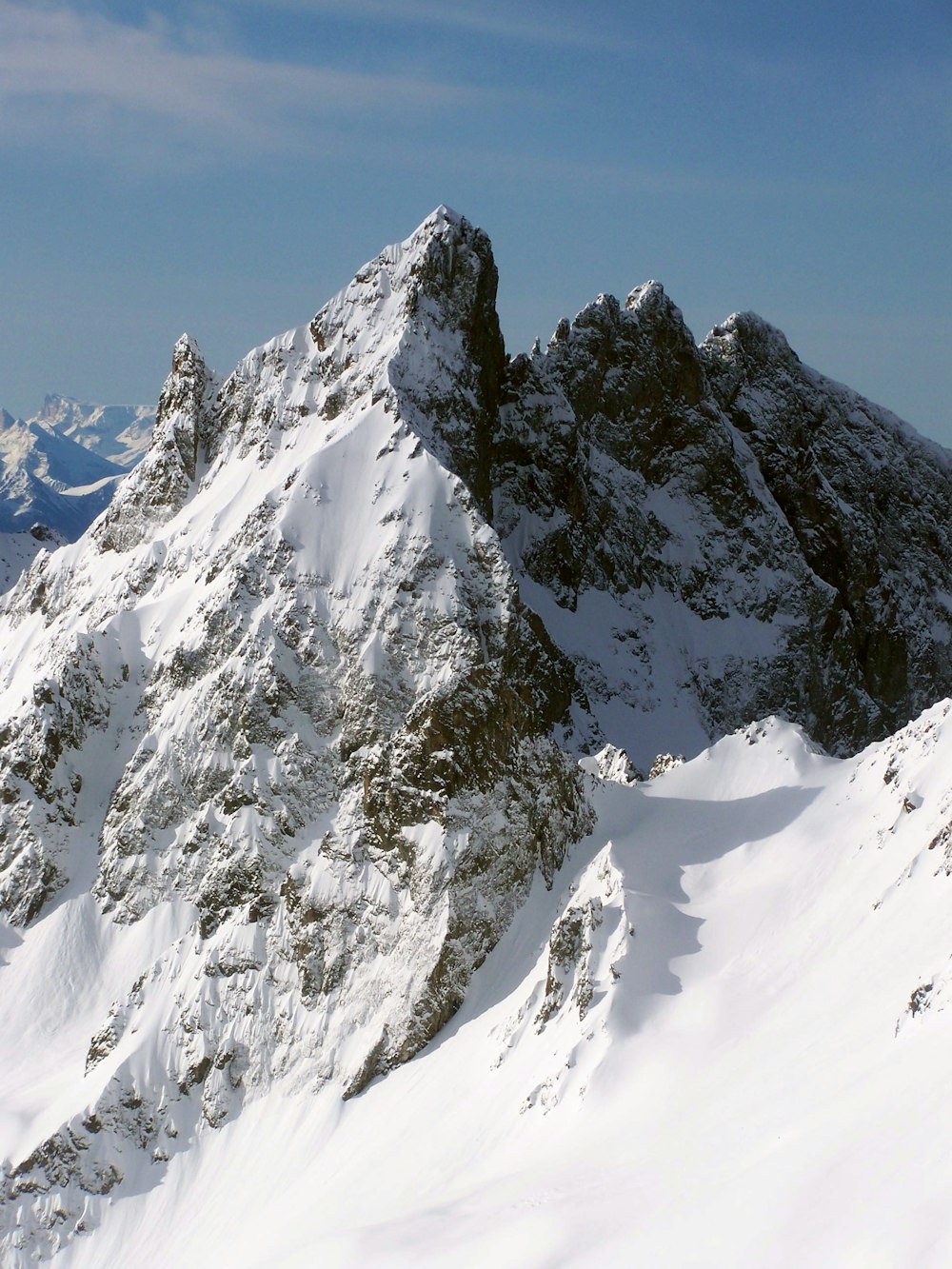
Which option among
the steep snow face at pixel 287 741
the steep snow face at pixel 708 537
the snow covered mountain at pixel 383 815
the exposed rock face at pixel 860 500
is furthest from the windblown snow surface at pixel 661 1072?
the exposed rock face at pixel 860 500

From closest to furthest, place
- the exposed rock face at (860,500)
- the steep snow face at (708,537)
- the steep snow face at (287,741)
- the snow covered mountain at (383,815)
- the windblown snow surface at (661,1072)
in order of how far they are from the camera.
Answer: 1. the windblown snow surface at (661,1072)
2. the snow covered mountain at (383,815)
3. the steep snow face at (287,741)
4. the steep snow face at (708,537)
5. the exposed rock face at (860,500)

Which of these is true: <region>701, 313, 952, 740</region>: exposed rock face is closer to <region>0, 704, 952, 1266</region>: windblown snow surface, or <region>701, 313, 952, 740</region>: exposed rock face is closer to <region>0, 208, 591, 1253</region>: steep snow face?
<region>0, 208, 591, 1253</region>: steep snow face

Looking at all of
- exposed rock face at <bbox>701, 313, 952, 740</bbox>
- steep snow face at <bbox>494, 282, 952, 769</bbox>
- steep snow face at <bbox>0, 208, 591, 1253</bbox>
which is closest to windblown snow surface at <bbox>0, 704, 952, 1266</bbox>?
steep snow face at <bbox>0, 208, 591, 1253</bbox>

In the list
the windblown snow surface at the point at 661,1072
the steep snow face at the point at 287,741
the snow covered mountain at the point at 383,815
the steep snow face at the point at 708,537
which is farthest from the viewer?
the steep snow face at the point at 708,537

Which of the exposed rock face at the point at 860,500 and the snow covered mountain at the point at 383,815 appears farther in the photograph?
the exposed rock face at the point at 860,500

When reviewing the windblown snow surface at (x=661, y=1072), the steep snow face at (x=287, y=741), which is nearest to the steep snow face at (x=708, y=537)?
the steep snow face at (x=287, y=741)

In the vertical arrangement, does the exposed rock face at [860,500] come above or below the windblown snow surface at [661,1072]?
above

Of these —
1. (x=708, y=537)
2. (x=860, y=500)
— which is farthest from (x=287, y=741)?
(x=860, y=500)

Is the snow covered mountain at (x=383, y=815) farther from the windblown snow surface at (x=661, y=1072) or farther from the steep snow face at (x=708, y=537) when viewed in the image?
the steep snow face at (x=708, y=537)
